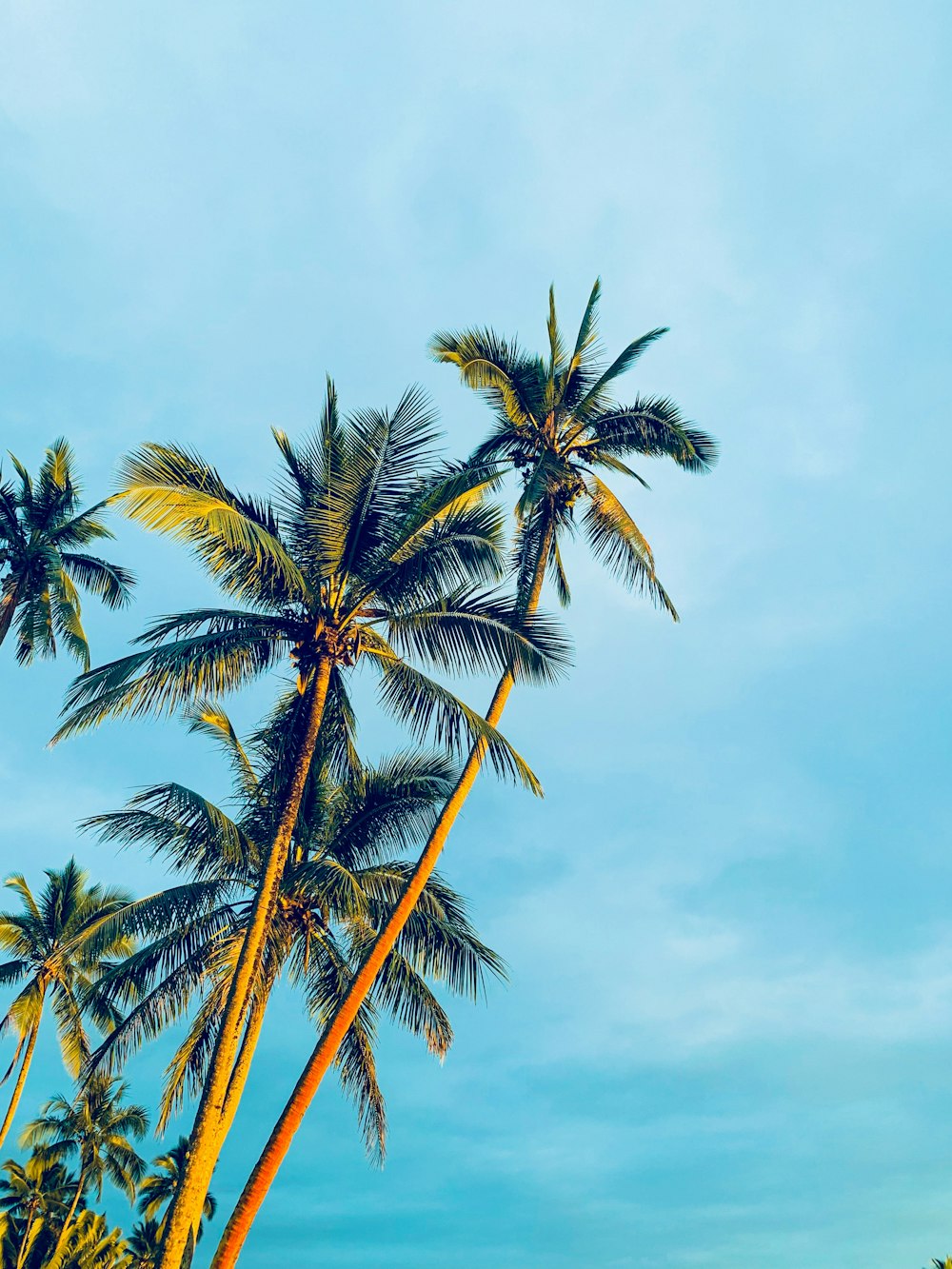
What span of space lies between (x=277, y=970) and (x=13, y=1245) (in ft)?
88.5

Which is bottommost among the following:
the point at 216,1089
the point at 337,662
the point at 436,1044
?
the point at 216,1089

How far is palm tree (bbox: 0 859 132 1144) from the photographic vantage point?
33031 mm

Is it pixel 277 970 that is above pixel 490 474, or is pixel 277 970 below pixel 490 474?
below

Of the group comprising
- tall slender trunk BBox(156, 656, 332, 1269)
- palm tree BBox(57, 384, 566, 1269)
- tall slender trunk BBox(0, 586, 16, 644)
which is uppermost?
tall slender trunk BBox(0, 586, 16, 644)

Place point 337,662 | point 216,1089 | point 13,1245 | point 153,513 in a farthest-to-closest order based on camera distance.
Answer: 1. point 13,1245
2. point 337,662
3. point 153,513
4. point 216,1089

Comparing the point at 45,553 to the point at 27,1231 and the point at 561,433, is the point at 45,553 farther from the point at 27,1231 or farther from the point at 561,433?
the point at 27,1231

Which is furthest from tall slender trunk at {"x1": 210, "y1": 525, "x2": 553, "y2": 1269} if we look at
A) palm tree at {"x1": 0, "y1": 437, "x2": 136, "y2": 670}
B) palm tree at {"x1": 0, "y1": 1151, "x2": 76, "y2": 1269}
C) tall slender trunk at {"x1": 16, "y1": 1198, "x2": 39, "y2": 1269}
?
palm tree at {"x1": 0, "y1": 1151, "x2": 76, "y2": 1269}

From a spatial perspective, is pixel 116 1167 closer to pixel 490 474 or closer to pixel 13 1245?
pixel 13 1245

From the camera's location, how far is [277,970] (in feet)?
62.5

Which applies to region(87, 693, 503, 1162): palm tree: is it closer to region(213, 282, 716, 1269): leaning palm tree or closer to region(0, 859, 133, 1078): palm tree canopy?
Answer: region(213, 282, 716, 1269): leaning palm tree

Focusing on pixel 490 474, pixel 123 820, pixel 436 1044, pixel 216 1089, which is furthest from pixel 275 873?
pixel 490 474

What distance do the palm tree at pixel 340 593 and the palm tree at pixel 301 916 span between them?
147cm

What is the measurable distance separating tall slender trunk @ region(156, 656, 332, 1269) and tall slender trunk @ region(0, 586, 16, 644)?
471 inches

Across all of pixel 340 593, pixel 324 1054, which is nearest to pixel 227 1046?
pixel 324 1054
